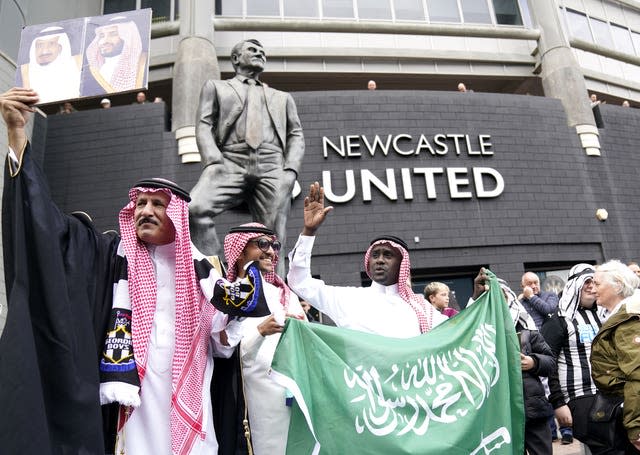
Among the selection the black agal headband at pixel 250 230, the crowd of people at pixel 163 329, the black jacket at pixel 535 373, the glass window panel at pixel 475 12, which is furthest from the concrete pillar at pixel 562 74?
the black agal headband at pixel 250 230

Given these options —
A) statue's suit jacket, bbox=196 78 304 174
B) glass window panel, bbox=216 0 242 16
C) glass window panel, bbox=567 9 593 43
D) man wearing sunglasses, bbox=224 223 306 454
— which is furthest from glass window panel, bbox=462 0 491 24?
man wearing sunglasses, bbox=224 223 306 454

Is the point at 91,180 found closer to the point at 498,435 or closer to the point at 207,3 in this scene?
the point at 207,3

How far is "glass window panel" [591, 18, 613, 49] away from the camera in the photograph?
17125mm

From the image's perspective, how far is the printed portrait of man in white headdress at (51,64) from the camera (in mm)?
9047

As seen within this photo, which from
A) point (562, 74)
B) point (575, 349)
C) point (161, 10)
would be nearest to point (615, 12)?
point (562, 74)

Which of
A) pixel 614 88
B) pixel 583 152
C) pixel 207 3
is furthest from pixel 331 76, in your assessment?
pixel 614 88

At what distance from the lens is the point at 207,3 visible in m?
13.8

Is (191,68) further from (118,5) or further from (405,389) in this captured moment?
(405,389)

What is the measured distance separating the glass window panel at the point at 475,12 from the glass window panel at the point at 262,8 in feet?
18.5

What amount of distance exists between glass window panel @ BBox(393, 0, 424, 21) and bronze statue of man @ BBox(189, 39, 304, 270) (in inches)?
470

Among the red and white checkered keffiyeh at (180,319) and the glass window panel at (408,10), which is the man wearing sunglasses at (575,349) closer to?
the red and white checkered keffiyeh at (180,319)

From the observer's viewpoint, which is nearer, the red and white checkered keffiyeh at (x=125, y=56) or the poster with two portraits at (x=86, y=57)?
the poster with two portraits at (x=86, y=57)

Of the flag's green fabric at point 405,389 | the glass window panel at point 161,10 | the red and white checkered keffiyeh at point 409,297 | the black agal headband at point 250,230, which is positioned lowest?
the flag's green fabric at point 405,389

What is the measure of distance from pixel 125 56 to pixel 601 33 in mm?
15196
